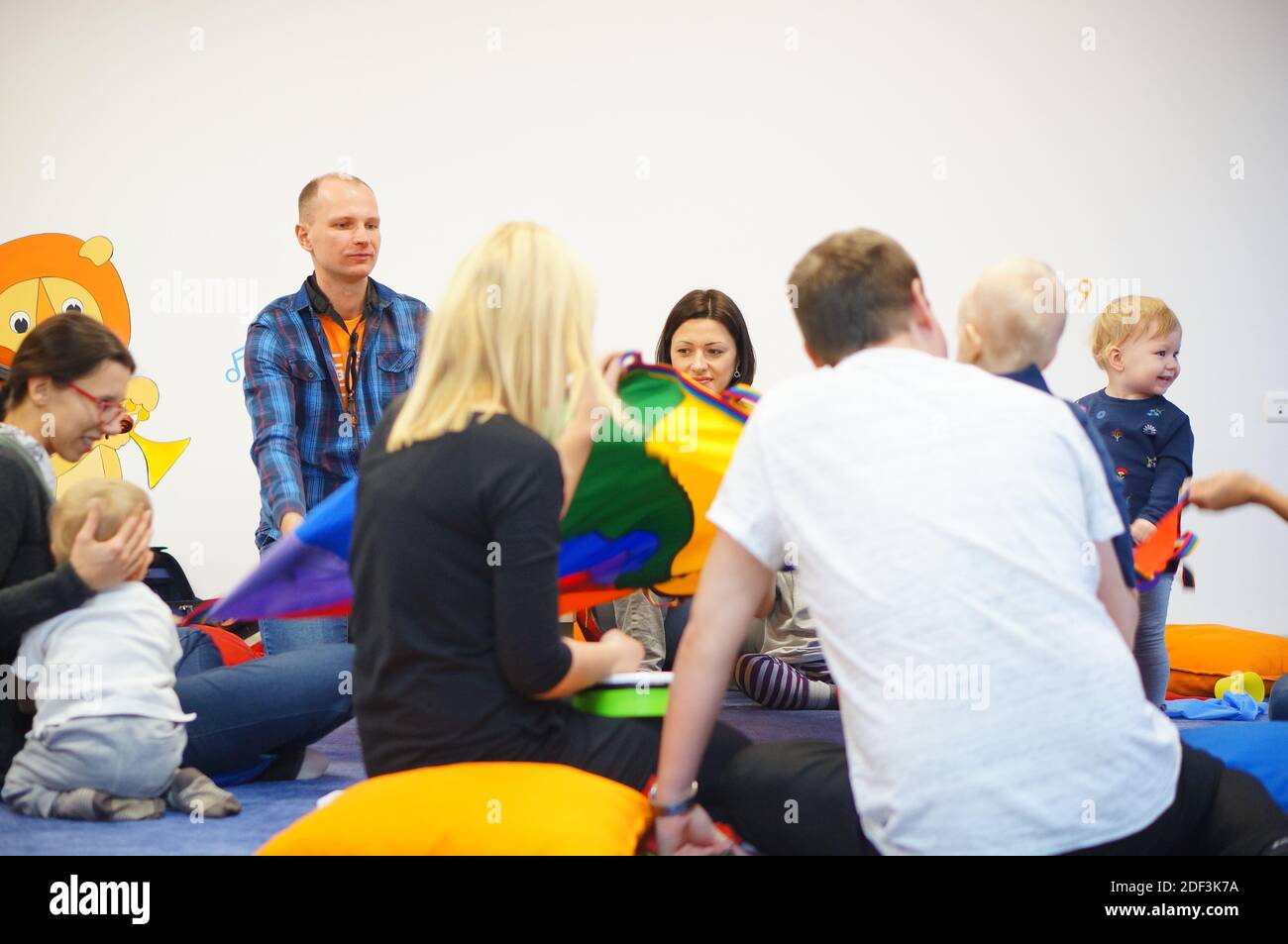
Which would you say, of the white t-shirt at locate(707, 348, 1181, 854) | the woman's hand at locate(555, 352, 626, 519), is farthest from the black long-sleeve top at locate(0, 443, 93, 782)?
the white t-shirt at locate(707, 348, 1181, 854)

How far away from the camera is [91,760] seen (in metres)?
2.30

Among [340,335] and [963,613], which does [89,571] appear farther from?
[963,613]

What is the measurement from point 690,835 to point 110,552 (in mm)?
1257

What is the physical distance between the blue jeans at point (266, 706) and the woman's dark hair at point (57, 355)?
66 cm

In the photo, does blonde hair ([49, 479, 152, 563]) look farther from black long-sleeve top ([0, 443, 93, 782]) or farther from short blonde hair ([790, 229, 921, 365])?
short blonde hair ([790, 229, 921, 365])

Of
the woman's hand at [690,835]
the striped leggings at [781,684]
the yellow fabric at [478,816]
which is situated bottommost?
the striped leggings at [781,684]

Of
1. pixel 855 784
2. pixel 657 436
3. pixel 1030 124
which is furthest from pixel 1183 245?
pixel 855 784

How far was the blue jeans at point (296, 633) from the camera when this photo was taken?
3145 mm

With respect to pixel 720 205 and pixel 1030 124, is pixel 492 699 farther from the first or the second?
pixel 1030 124

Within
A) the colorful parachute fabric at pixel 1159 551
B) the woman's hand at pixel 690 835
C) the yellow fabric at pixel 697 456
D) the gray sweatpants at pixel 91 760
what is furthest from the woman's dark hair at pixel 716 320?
the woman's hand at pixel 690 835

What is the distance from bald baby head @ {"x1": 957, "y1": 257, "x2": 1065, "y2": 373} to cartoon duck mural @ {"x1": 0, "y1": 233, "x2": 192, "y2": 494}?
3.28 m

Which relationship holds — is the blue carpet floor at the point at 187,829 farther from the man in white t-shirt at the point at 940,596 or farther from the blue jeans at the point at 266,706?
the man in white t-shirt at the point at 940,596

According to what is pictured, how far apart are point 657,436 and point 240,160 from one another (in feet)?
9.60
